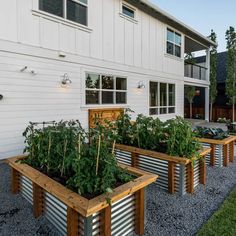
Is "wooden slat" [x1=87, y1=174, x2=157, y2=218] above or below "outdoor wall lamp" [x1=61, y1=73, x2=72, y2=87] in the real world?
below

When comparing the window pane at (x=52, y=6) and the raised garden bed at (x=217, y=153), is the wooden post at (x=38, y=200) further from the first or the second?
the window pane at (x=52, y=6)

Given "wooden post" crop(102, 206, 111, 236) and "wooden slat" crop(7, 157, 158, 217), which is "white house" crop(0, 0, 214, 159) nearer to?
"wooden slat" crop(7, 157, 158, 217)

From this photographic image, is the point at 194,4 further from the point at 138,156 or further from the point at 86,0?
the point at 138,156

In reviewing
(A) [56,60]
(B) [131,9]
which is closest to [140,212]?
(A) [56,60]

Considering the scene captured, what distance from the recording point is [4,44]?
5.41 m

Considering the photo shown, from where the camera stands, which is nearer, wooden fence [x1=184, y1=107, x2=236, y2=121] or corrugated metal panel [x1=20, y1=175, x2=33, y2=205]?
corrugated metal panel [x1=20, y1=175, x2=33, y2=205]

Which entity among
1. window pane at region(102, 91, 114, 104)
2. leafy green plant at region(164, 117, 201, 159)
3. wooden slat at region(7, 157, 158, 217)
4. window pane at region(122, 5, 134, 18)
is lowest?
wooden slat at region(7, 157, 158, 217)

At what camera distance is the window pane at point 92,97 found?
7.60 meters

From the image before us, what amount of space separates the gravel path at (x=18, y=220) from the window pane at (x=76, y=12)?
5625 mm

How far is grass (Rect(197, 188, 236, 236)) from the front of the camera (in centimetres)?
256

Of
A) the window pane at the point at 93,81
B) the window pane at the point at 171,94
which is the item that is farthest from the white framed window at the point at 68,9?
the window pane at the point at 171,94

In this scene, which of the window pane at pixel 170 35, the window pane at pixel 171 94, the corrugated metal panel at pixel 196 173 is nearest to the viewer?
the corrugated metal panel at pixel 196 173

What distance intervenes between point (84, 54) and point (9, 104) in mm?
3030

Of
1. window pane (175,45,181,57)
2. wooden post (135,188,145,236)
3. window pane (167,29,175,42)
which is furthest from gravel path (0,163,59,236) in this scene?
window pane (175,45,181,57)
